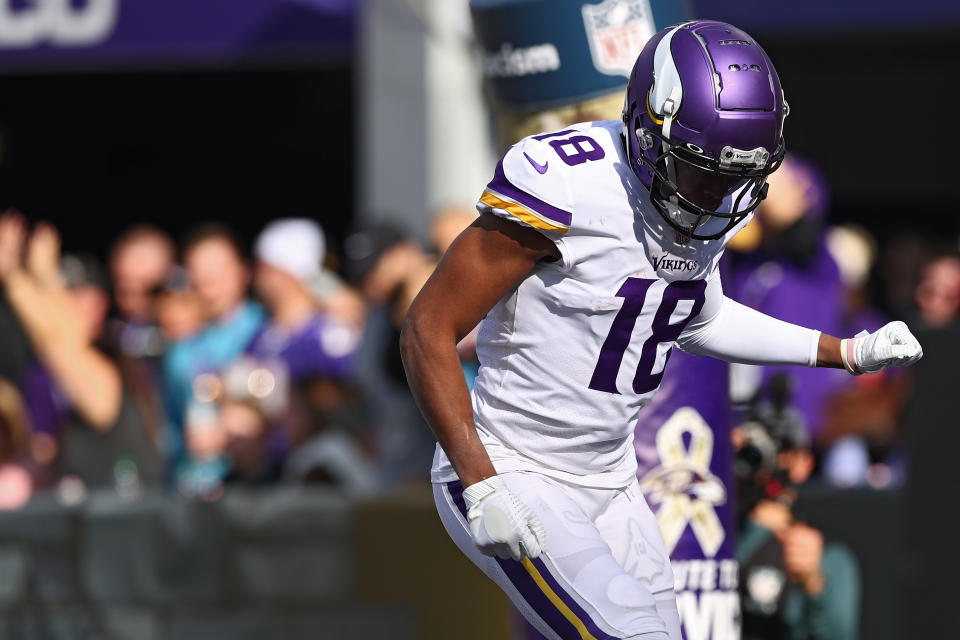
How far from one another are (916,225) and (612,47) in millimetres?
10216

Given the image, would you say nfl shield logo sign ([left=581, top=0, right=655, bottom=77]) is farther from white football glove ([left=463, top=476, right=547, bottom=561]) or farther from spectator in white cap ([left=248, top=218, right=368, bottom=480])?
spectator in white cap ([left=248, top=218, right=368, bottom=480])

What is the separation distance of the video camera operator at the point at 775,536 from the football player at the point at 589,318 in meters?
1.68

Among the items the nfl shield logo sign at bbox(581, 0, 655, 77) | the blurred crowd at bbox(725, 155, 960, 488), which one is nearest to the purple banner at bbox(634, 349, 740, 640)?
the nfl shield logo sign at bbox(581, 0, 655, 77)

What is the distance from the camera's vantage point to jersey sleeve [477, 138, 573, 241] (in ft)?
11.3

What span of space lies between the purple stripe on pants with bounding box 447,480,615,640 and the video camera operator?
2.01 m

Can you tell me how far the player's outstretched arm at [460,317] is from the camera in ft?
11.4

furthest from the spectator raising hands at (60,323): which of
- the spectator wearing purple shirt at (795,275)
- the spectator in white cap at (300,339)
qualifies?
the spectator wearing purple shirt at (795,275)

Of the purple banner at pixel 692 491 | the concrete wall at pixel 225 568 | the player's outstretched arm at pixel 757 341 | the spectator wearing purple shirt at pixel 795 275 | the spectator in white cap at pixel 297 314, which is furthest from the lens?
the spectator in white cap at pixel 297 314

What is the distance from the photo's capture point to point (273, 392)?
7.71 m

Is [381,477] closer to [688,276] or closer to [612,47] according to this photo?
[612,47]

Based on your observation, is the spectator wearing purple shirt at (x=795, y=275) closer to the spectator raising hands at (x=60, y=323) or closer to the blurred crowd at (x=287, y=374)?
the blurred crowd at (x=287, y=374)

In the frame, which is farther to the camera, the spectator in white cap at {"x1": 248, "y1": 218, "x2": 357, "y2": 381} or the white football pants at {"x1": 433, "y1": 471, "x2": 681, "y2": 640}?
the spectator in white cap at {"x1": 248, "y1": 218, "x2": 357, "y2": 381}

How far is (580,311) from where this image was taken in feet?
11.9

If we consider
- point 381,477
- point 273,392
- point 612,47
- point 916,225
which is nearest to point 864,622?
point 381,477
